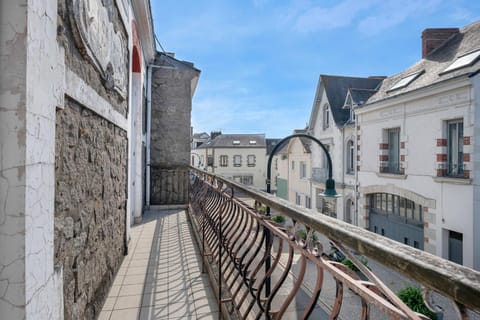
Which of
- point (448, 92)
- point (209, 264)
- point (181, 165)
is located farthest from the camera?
point (448, 92)

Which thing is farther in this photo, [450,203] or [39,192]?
[450,203]

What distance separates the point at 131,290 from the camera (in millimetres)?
2637

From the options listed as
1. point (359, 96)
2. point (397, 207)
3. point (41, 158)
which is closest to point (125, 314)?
point (41, 158)

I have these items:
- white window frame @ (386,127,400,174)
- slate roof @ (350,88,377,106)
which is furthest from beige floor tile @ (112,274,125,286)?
slate roof @ (350,88,377,106)

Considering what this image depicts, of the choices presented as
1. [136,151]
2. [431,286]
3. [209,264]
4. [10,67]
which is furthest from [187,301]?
[136,151]

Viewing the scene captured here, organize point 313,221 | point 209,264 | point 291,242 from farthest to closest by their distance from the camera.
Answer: point 209,264 → point 291,242 → point 313,221

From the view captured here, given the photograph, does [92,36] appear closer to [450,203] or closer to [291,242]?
[291,242]

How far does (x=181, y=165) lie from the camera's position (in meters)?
7.33

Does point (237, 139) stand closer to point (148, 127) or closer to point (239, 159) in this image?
point (239, 159)

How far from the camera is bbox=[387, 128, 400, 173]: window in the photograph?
10.3 meters

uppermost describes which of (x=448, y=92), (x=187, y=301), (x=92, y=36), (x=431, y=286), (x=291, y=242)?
(x=448, y=92)

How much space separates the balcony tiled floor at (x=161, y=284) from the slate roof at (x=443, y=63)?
828cm

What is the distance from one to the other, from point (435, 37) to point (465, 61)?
3561mm

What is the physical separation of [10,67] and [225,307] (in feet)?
6.25
